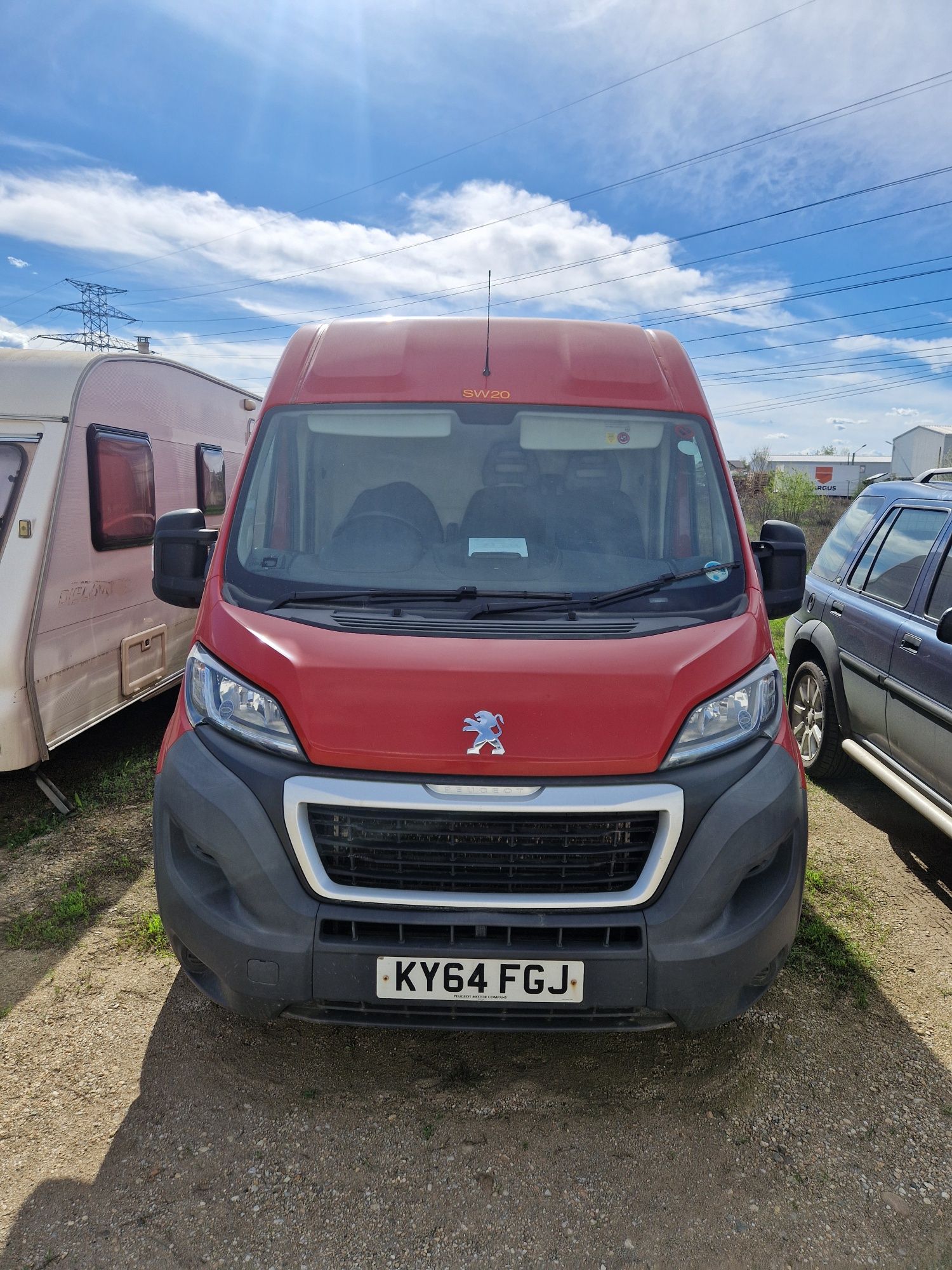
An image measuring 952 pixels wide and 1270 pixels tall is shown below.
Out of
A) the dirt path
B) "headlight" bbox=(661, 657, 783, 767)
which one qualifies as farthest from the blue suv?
"headlight" bbox=(661, 657, 783, 767)

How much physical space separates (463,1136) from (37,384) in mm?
4621

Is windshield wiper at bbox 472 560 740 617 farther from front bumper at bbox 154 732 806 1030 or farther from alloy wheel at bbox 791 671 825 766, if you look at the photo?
alloy wheel at bbox 791 671 825 766

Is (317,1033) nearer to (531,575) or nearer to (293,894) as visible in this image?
(293,894)

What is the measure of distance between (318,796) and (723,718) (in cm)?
121

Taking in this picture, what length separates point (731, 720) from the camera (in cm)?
266

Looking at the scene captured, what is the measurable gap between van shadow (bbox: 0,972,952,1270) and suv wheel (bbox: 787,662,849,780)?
2375 mm

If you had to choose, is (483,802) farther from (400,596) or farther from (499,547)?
(499,547)

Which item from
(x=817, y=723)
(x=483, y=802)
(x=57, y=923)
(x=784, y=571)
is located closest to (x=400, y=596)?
(x=483, y=802)

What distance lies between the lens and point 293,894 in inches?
98.6

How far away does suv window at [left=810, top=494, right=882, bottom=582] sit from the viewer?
5.51 metres

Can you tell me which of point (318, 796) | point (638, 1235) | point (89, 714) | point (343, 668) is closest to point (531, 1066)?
point (638, 1235)

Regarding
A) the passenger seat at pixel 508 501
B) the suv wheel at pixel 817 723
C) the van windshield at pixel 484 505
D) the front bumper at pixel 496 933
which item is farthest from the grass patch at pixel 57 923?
the suv wheel at pixel 817 723

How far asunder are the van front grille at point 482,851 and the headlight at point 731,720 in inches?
8.6

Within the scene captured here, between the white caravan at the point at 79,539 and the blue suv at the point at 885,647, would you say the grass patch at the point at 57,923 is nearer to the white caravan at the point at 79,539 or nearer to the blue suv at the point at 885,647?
the white caravan at the point at 79,539
